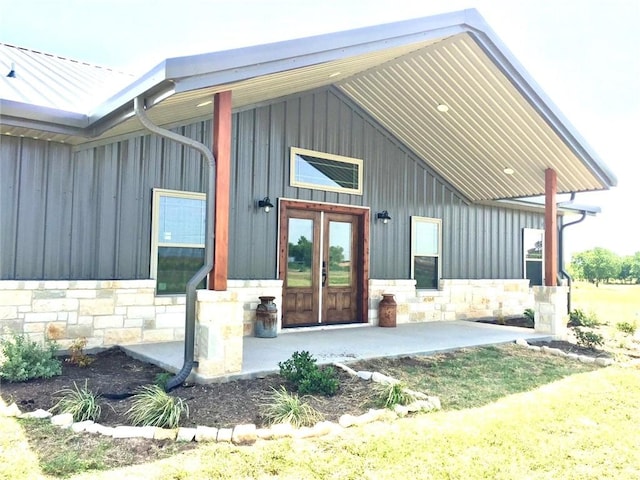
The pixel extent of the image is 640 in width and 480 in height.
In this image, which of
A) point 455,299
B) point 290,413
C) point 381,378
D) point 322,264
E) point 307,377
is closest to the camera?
point 290,413

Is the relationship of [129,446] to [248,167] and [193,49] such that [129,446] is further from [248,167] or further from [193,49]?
[248,167]

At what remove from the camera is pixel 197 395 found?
4355 millimetres

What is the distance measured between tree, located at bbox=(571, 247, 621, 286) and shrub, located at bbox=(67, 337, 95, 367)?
31084 millimetres

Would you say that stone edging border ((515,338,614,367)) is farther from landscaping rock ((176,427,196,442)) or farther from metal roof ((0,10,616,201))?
landscaping rock ((176,427,196,442))

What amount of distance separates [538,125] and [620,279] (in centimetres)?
2895

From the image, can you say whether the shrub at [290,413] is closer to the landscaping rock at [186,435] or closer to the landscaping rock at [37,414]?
the landscaping rock at [186,435]

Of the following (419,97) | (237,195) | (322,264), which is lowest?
(322,264)

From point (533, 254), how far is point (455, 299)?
319cm

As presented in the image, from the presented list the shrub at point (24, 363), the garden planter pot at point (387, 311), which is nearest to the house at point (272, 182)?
the garden planter pot at point (387, 311)

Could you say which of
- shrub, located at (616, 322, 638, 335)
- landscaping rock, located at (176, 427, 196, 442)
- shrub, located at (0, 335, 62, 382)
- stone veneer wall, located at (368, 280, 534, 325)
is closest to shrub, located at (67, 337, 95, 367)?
shrub, located at (0, 335, 62, 382)

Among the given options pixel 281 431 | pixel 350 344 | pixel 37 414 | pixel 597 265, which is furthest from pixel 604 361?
pixel 597 265

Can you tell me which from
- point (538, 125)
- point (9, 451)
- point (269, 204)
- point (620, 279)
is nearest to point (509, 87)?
point (538, 125)

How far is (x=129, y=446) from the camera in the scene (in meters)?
3.32

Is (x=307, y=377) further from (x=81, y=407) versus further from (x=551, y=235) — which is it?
(x=551, y=235)
